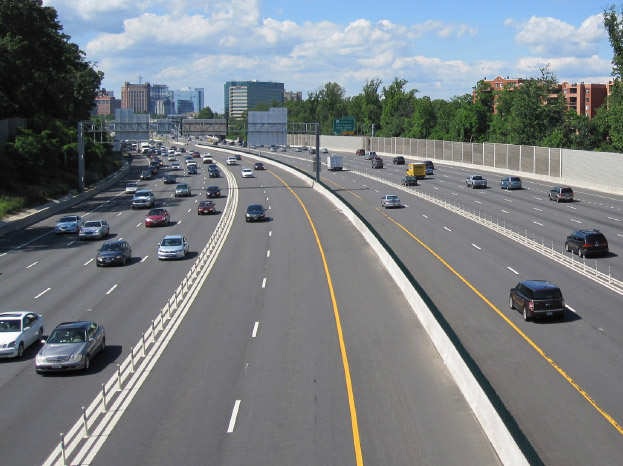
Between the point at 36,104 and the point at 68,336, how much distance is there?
78.9 metres

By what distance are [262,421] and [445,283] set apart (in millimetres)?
18578

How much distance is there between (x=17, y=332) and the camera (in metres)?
23.8

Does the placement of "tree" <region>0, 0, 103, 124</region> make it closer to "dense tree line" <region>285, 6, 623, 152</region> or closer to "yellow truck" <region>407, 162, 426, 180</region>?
"yellow truck" <region>407, 162, 426, 180</region>

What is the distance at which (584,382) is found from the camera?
2077 cm

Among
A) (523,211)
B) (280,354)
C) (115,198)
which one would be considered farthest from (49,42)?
(280,354)

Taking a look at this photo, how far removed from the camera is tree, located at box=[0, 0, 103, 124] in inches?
3250

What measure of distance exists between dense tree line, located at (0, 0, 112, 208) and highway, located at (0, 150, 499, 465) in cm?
3304

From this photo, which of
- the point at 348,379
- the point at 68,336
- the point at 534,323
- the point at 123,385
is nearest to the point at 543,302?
→ the point at 534,323

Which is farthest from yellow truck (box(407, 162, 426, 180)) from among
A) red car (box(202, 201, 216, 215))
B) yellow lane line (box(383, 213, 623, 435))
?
yellow lane line (box(383, 213, 623, 435))

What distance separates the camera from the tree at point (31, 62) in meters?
82.6

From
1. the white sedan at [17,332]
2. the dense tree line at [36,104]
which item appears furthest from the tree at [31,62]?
the white sedan at [17,332]

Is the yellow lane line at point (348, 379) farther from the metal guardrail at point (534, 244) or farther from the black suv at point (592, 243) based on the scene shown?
the black suv at point (592, 243)

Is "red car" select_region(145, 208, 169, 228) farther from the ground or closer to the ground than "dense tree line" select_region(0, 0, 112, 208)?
closer to the ground

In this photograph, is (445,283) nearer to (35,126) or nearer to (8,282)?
(8,282)
